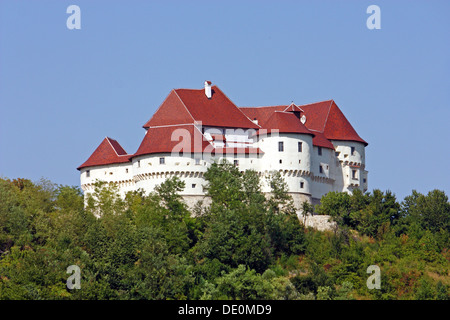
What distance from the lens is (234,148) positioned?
10712cm

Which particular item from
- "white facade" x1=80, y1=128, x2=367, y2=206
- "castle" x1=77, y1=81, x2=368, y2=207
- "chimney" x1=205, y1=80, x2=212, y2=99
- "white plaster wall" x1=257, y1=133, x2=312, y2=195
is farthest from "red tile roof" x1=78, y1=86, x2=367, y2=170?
"white plaster wall" x1=257, y1=133, x2=312, y2=195

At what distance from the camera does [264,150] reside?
107 m

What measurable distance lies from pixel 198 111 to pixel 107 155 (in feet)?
27.4

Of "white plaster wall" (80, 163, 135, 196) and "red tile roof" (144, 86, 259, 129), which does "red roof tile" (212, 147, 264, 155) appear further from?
"white plaster wall" (80, 163, 135, 196)

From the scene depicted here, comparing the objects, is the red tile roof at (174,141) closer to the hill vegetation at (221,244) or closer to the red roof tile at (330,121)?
the hill vegetation at (221,244)

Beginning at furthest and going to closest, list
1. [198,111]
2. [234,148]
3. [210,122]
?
[198,111], [210,122], [234,148]

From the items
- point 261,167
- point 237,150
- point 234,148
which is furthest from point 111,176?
point 261,167

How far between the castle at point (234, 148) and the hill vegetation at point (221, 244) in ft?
5.46

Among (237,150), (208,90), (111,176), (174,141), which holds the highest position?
(208,90)

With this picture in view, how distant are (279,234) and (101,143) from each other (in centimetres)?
2032

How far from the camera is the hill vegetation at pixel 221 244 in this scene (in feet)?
300

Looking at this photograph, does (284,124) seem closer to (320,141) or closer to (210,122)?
(320,141)

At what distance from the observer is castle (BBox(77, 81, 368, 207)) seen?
346ft
